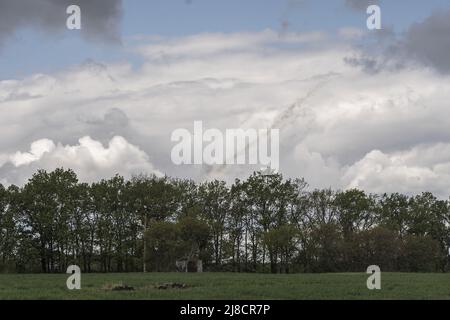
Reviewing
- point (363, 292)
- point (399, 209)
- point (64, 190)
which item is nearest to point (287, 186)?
point (399, 209)

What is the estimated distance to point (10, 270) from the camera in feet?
327

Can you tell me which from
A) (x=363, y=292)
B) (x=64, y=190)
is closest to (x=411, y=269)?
(x=64, y=190)

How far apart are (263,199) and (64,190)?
33.4m

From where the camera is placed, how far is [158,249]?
101 meters

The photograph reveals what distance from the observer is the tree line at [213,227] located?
10288cm

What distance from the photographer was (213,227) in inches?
4215

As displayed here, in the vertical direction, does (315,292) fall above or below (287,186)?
below

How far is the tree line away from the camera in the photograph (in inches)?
4050

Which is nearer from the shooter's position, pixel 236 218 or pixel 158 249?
pixel 158 249
